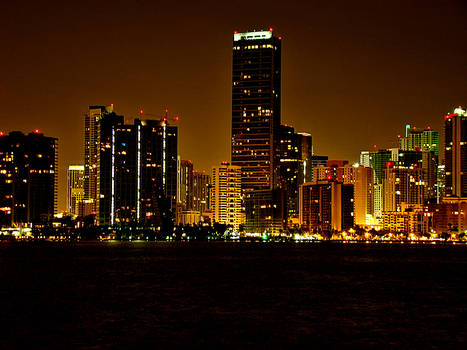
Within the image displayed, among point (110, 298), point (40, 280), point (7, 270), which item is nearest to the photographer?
point (110, 298)

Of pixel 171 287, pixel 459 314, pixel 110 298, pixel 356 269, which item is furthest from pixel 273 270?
pixel 459 314

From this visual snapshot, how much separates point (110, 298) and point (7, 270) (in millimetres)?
48177

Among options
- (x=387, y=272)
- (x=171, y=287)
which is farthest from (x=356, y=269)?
Answer: (x=171, y=287)

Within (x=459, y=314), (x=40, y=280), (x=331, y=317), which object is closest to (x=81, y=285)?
(x=40, y=280)

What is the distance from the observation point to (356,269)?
12731cm

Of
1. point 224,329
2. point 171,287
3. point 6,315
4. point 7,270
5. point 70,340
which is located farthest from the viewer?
point 7,270

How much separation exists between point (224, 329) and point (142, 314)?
31.6 ft

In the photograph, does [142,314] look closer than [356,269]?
Yes

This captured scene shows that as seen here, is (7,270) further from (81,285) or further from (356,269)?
(356,269)

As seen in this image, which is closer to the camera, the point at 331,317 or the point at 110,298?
the point at 331,317

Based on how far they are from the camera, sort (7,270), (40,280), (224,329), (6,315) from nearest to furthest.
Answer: (224,329)
(6,315)
(40,280)
(7,270)

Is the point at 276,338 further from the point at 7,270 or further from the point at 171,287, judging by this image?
the point at 7,270

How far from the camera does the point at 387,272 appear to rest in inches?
4771

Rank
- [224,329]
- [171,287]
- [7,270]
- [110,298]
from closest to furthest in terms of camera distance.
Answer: [224,329]
[110,298]
[171,287]
[7,270]
